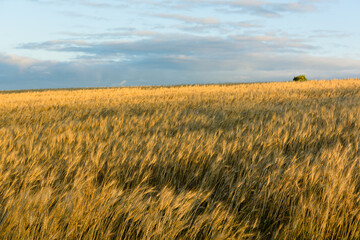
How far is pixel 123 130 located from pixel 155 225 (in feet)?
9.46

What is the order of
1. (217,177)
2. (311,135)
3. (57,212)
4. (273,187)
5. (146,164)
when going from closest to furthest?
1. (57,212)
2. (273,187)
3. (217,177)
4. (146,164)
5. (311,135)

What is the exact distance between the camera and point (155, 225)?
172 centimetres

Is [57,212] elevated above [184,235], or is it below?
above

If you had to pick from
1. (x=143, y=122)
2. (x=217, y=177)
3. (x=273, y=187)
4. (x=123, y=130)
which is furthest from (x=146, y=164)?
(x=143, y=122)

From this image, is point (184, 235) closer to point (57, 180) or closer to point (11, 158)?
point (57, 180)

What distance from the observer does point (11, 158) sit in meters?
2.86

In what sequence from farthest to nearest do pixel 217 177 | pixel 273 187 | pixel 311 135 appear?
1. pixel 311 135
2. pixel 217 177
3. pixel 273 187

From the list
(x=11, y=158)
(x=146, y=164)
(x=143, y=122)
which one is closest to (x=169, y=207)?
(x=146, y=164)

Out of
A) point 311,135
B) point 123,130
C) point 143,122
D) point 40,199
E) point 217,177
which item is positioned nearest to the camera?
point 40,199

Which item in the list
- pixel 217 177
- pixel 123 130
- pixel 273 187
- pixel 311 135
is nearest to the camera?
pixel 273 187

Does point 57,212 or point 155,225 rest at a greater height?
point 57,212

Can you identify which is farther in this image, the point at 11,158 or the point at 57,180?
the point at 11,158

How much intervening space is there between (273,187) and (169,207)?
878mm

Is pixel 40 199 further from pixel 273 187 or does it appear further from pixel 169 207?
pixel 273 187
